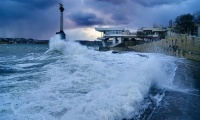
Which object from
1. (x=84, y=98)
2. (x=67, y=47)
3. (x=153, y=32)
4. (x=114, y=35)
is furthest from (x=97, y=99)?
(x=153, y=32)

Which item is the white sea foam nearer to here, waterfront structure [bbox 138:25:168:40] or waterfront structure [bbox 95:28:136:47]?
waterfront structure [bbox 95:28:136:47]

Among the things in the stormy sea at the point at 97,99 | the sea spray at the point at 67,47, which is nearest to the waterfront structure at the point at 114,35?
the sea spray at the point at 67,47

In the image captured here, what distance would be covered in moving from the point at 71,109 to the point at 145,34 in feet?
214

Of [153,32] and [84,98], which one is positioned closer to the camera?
[84,98]

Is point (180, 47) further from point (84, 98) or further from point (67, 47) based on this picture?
point (84, 98)

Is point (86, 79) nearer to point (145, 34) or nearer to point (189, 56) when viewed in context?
point (189, 56)

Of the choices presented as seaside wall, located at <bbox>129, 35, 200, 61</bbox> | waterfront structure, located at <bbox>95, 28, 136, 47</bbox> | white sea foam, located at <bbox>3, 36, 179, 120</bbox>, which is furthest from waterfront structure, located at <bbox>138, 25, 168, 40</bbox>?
white sea foam, located at <bbox>3, 36, 179, 120</bbox>

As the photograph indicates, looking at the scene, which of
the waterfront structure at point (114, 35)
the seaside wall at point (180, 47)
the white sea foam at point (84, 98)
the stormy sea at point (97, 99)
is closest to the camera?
the white sea foam at point (84, 98)

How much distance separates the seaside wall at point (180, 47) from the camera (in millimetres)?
32781

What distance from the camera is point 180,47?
133 feet

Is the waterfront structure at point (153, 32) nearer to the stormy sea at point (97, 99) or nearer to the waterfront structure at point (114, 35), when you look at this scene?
the waterfront structure at point (114, 35)

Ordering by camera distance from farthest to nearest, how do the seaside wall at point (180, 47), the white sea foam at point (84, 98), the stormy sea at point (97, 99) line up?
the seaside wall at point (180, 47) < the stormy sea at point (97, 99) < the white sea foam at point (84, 98)

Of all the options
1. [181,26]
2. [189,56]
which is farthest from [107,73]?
[181,26]

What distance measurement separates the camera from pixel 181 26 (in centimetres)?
6191
